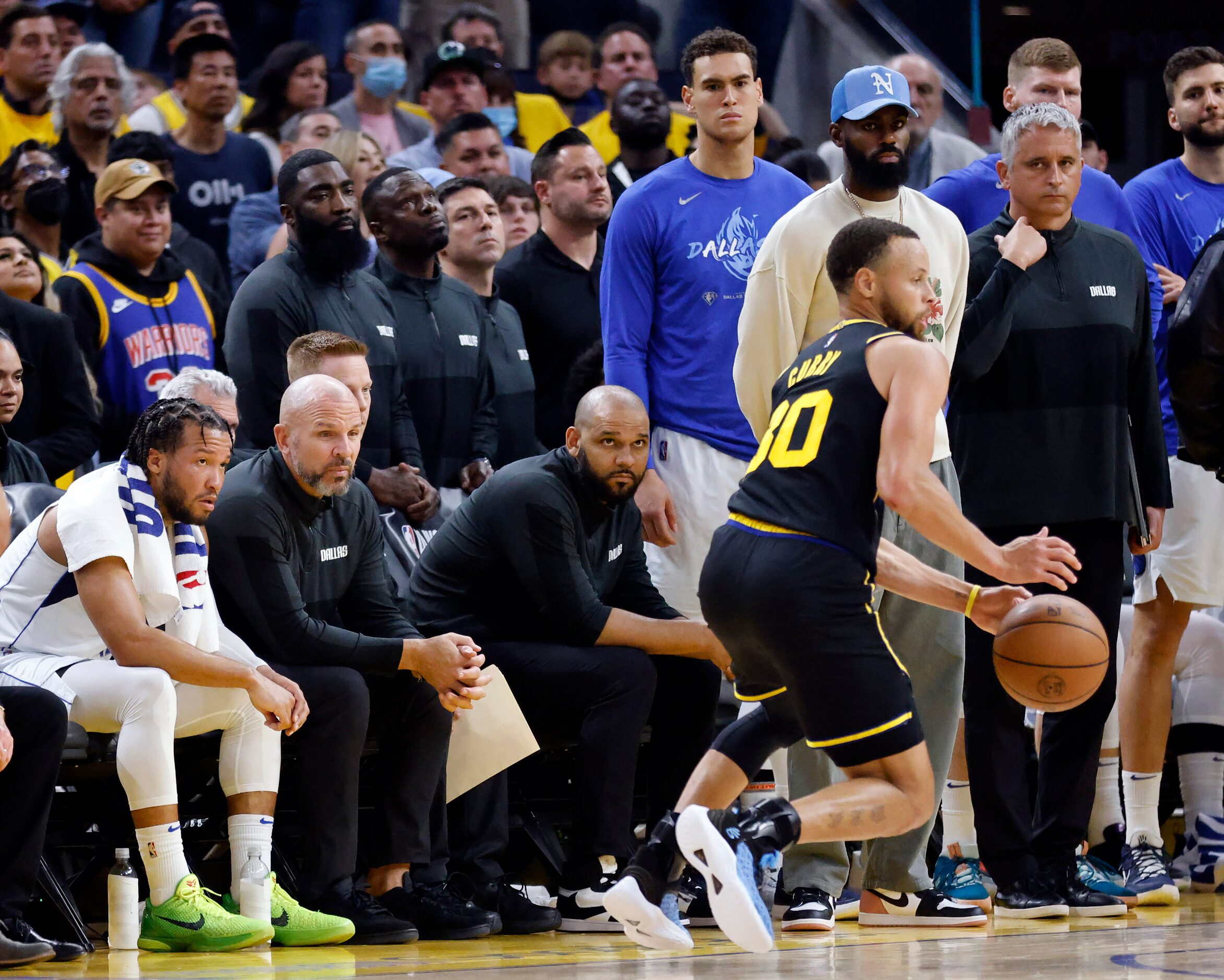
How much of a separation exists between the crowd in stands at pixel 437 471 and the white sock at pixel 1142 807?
93 mm

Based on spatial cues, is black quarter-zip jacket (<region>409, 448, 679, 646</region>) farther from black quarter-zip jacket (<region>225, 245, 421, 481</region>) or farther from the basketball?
the basketball

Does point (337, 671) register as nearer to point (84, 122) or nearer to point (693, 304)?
point (693, 304)

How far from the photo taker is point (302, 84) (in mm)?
9906

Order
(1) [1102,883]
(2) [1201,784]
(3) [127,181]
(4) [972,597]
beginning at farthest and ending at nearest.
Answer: (3) [127,181]
(2) [1201,784]
(1) [1102,883]
(4) [972,597]

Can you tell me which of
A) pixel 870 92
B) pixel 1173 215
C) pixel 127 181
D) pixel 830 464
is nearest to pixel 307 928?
pixel 830 464

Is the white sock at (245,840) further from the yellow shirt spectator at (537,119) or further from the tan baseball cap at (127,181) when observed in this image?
the yellow shirt spectator at (537,119)

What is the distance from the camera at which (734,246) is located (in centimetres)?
639

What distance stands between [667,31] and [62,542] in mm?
7986

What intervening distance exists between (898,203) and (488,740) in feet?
7.29

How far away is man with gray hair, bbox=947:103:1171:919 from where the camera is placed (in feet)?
19.7

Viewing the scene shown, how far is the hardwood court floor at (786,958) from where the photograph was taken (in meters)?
4.59

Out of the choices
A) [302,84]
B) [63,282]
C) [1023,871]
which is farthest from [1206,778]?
[302,84]

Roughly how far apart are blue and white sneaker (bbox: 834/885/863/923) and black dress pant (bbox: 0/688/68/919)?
2.54 metres

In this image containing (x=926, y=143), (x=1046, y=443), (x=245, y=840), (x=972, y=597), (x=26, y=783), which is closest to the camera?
(x=972, y=597)
